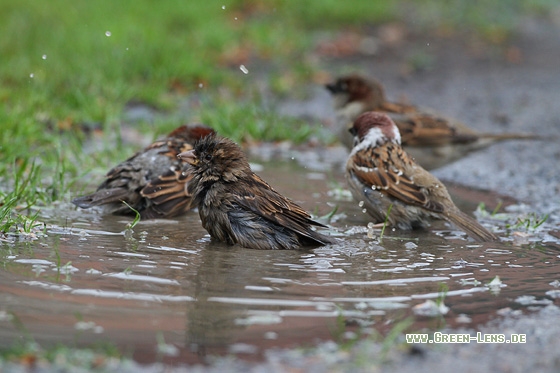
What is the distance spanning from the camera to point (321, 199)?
6.68 m

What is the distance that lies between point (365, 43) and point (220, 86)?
12.2 feet

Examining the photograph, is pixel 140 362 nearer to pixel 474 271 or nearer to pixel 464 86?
pixel 474 271

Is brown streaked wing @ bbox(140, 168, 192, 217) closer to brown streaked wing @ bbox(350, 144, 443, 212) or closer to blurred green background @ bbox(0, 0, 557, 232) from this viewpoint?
blurred green background @ bbox(0, 0, 557, 232)

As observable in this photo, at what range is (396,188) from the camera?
6.12 meters

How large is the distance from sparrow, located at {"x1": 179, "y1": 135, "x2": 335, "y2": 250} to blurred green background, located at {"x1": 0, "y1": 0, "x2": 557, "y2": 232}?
1123 mm

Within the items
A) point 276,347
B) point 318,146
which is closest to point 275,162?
point 318,146

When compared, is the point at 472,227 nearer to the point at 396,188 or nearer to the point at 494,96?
the point at 396,188

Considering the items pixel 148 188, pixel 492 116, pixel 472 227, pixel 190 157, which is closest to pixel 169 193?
pixel 148 188

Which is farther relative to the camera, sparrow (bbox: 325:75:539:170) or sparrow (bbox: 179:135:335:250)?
sparrow (bbox: 325:75:539:170)

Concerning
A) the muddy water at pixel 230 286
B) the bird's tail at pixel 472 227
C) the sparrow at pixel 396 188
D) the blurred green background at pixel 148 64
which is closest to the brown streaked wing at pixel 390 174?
the sparrow at pixel 396 188

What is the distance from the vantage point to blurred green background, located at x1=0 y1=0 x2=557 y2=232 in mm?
7288

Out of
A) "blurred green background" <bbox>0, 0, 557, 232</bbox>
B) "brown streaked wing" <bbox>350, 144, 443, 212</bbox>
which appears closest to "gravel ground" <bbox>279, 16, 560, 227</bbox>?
"blurred green background" <bbox>0, 0, 557, 232</bbox>

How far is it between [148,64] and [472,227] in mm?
5971

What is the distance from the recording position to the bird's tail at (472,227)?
5512 mm
